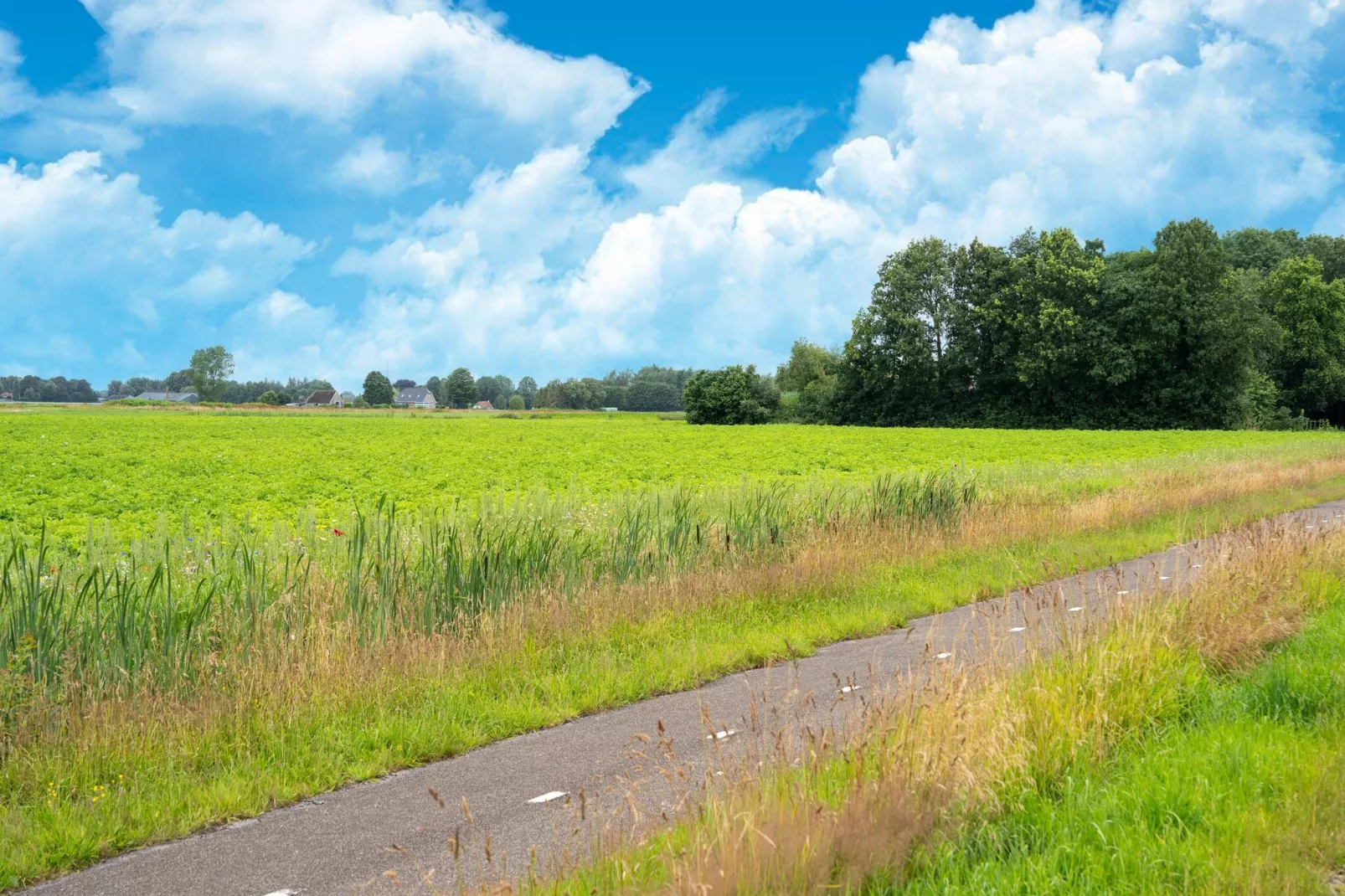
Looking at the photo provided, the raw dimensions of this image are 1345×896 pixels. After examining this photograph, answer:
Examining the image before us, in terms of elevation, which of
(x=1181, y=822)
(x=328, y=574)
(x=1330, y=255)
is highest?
(x=1330, y=255)

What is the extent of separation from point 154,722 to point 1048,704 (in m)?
5.66

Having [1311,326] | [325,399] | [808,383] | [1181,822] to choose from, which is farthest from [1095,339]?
[325,399]

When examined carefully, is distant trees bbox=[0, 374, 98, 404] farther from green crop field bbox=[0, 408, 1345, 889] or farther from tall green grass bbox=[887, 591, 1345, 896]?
tall green grass bbox=[887, 591, 1345, 896]

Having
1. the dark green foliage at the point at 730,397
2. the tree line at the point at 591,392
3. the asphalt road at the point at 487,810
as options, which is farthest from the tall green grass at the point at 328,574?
the tree line at the point at 591,392

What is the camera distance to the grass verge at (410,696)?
5.32 m

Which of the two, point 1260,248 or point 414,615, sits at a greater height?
point 1260,248

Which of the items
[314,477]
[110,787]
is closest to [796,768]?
[110,787]

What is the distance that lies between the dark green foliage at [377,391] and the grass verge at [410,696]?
7179 inches

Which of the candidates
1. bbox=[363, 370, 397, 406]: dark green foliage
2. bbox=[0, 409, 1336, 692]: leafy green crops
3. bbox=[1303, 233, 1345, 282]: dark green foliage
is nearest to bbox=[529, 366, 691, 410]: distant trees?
bbox=[363, 370, 397, 406]: dark green foliage

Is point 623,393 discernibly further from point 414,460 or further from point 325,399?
point 414,460

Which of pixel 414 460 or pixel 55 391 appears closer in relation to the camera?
pixel 414 460

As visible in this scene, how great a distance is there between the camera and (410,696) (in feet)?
23.0

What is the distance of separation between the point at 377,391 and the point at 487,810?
188272 mm

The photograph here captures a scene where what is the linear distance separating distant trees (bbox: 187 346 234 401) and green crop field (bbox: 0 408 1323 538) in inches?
5009
